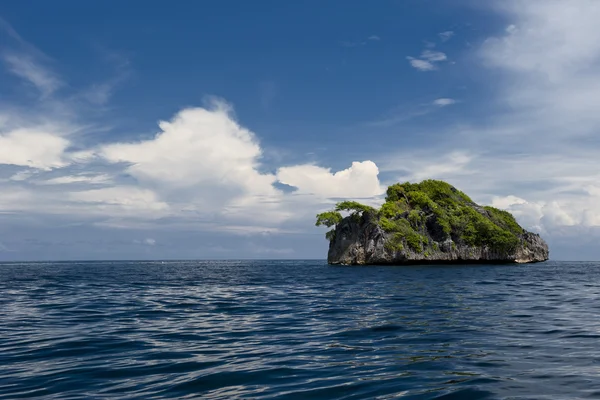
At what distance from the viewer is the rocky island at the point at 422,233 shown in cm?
10081

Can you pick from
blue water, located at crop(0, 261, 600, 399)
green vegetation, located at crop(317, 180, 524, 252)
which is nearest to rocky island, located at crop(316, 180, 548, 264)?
green vegetation, located at crop(317, 180, 524, 252)

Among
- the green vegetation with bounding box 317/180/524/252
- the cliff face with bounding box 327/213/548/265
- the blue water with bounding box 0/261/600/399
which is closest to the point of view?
the blue water with bounding box 0/261/600/399

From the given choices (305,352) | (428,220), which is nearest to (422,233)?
(428,220)

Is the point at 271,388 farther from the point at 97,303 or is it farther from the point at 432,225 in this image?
the point at 432,225

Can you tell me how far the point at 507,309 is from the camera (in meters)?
22.5

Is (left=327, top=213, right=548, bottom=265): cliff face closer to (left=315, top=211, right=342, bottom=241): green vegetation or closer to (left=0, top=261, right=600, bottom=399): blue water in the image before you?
(left=315, top=211, right=342, bottom=241): green vegetation

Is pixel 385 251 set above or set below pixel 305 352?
above

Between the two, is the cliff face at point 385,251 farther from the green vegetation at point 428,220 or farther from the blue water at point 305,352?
the blue water at point 305,352

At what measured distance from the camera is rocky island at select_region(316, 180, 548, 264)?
331 ft

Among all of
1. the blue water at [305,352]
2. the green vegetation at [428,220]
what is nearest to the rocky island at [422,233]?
the green vegetation at [428,220]

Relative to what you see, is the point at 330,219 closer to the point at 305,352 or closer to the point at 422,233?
the point at 422,233

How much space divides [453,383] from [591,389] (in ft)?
8.45

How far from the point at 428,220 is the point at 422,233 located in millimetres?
7156

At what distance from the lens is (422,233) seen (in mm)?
106125
